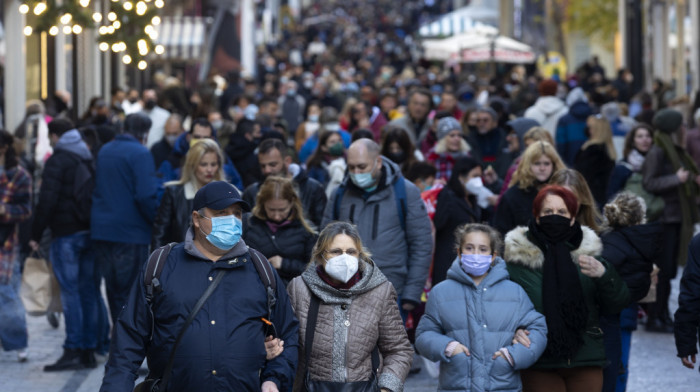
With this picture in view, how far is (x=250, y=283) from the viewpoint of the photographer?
5.92 m

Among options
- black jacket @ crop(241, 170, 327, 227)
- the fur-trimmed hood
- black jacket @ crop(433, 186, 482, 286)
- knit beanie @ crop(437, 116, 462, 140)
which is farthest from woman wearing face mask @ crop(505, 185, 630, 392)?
knit beanie @ crop(437, 116, 462, 140)

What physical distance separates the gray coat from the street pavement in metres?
1.22

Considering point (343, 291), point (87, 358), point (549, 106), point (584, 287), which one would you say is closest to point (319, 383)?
point (343, 291)

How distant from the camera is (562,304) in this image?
6965mm

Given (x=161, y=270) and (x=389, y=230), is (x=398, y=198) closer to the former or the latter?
(x=389, y=230)

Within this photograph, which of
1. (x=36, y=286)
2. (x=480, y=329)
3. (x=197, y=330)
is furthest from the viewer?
(x=36, y=286)

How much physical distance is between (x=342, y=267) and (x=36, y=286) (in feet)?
18.1

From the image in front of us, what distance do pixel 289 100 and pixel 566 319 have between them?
18.0 metres

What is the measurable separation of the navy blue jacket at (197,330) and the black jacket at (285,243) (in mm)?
2274

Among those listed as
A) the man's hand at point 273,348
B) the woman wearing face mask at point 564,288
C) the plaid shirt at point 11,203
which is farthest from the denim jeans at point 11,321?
the man's hand at point 273,348

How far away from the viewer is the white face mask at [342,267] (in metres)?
6.46

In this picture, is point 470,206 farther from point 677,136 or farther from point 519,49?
point 519,49

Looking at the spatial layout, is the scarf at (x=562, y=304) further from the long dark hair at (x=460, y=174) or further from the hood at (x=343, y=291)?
the long dark hair at (x=460, y=174)

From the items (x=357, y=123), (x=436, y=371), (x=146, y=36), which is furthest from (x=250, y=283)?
(x=357, y=123)
